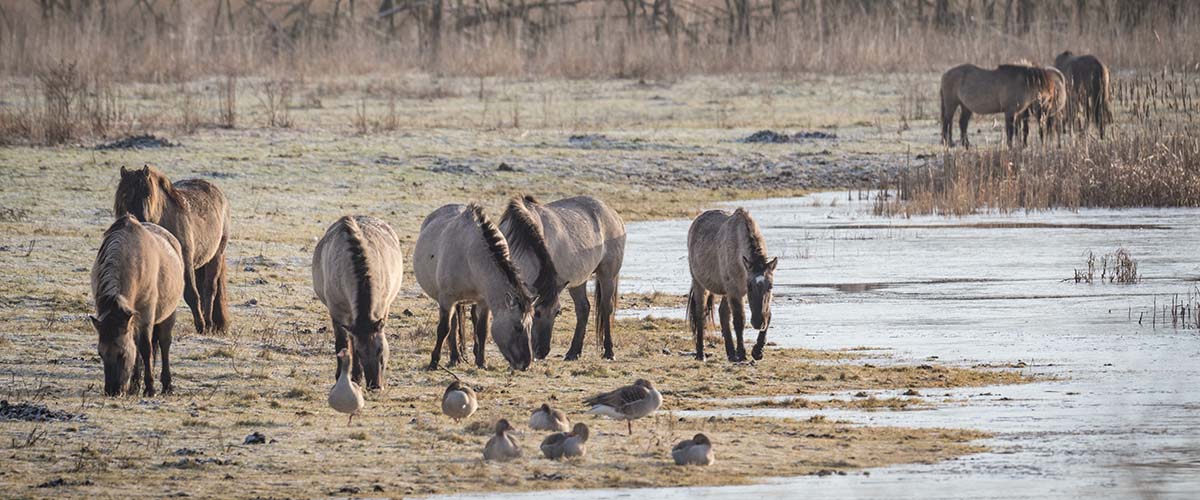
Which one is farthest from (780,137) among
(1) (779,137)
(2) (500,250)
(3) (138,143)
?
(2) (500,250)

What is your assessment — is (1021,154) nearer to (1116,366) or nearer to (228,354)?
(1116,366)

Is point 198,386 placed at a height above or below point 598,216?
below

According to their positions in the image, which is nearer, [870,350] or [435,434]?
[435,434]

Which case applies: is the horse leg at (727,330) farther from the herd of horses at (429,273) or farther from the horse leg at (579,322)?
the horse leg at (579,322)

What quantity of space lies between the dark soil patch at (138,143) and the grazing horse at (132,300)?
12.4 metres

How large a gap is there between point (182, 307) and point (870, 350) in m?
5.35

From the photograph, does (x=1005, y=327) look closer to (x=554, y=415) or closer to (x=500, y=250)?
(x=500, y=250)

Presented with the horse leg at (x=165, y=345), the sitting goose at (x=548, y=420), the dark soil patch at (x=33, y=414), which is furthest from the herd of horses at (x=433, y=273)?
the sitting goose at (x=548, y=420)

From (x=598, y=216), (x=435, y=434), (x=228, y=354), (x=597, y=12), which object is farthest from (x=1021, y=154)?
(x=597, y=12)

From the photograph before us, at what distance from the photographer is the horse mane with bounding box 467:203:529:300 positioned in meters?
10.4

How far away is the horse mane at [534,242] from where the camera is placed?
10.9 meters

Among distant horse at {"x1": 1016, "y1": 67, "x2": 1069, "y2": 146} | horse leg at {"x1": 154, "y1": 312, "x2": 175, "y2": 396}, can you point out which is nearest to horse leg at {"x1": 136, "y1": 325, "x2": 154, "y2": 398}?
horse leg at {"x1": 154, "y1": 312, "x2": 175, "y2": 396}

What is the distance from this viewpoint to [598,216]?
12398 mm

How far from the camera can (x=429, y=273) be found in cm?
1122
